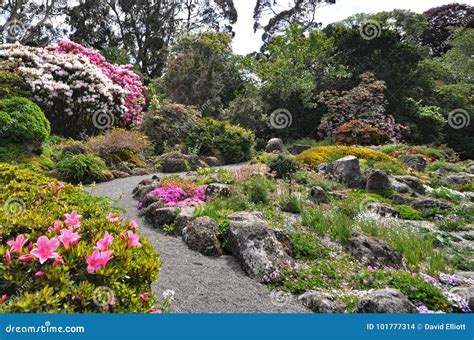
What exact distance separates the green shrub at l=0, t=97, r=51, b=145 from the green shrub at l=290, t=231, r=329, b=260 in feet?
22.7

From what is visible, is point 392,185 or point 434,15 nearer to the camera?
point 392,185

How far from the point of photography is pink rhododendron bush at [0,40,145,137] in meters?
11.4

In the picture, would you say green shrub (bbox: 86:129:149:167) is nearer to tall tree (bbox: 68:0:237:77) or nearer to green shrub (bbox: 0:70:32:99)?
green shrub (bbox: 0:70:32:99)

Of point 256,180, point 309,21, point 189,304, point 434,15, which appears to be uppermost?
point 434,15

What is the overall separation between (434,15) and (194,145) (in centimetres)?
3097

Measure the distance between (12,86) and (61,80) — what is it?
1.66m

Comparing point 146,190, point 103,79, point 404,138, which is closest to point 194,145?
point 103,79

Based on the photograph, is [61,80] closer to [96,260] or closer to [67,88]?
[67,88]

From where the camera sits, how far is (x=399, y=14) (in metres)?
26.7

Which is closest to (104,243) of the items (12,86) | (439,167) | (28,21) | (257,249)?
(257,249)

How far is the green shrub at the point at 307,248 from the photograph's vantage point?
4.33 metres

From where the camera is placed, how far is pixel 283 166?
29.6 feet

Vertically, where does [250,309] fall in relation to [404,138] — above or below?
below

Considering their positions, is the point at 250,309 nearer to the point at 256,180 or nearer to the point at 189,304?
the point at 189,304
